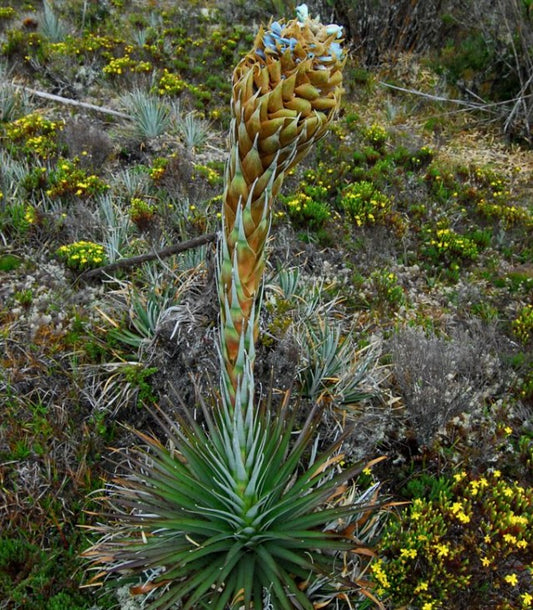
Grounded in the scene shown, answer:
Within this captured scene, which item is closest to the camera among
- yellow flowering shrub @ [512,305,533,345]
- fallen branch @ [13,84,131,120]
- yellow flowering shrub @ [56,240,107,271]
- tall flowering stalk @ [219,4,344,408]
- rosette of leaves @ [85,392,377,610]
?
tall flowering stalk @ [219,4,344,408]

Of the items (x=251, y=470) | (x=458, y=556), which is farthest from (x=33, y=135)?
(x=458, y=556)

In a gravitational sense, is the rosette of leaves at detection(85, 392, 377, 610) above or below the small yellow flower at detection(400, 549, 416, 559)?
above

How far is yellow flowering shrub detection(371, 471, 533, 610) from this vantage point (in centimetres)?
258

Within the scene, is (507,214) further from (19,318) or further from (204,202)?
(19,318)

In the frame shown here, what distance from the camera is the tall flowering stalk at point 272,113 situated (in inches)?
49.1

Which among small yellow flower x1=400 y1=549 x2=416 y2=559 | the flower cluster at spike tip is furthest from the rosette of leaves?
the flower cluster at spike tip

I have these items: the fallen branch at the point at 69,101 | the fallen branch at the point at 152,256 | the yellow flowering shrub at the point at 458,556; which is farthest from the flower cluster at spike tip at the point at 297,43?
the fallen branch at the point at 69,101

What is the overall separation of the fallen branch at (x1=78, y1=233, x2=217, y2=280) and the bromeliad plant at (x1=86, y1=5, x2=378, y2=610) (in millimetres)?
1634

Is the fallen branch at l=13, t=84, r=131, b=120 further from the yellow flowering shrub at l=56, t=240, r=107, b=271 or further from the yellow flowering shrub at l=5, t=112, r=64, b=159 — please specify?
the yellow flowering shrub at l=56, t=240, r=107, b=271

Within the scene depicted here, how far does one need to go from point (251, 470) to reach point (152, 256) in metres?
2.41

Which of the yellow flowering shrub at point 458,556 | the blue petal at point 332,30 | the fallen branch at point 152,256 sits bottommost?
the yellow flowering shrub at point 458,556

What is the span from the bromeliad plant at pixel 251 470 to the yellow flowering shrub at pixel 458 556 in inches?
10.9

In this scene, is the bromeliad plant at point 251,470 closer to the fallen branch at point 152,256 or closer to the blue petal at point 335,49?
the blue petal at point 335,49

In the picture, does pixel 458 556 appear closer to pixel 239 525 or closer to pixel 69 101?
pixel 239 525
